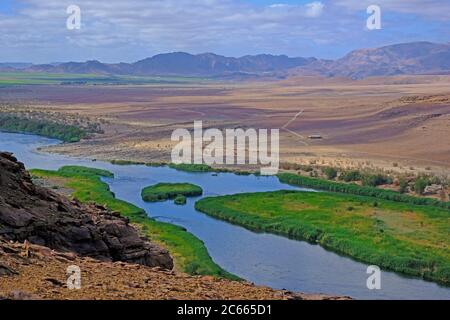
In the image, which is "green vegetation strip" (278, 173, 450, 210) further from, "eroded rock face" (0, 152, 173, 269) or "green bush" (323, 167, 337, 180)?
"eroded rock face" (0, 152, 173, 269)

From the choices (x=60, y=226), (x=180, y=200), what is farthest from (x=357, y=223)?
(x=60, y=226)

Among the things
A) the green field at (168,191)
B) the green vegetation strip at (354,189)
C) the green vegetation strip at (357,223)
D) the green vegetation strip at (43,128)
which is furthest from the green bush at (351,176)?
the green vegetation strip at (43,128)

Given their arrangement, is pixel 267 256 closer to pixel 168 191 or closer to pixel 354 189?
pixel 168 191

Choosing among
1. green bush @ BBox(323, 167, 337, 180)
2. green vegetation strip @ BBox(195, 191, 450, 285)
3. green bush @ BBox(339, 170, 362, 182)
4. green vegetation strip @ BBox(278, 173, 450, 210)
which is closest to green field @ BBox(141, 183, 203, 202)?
green vegetation strip @ BBox(195, 191, 450, 285)

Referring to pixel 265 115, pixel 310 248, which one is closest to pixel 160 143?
pixel 265 115
